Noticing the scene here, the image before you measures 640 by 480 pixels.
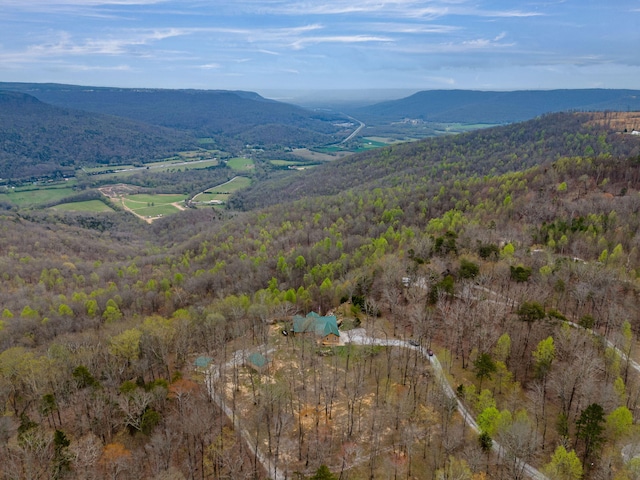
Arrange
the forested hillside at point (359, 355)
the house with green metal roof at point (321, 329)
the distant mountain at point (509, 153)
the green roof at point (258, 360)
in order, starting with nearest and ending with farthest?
1. the forested hillside at point (359, 355)
2. the green roof at point (258, 360)
3. the house with green metal roof at point (321, 329)
4. the distant mountain at point (509, 153)

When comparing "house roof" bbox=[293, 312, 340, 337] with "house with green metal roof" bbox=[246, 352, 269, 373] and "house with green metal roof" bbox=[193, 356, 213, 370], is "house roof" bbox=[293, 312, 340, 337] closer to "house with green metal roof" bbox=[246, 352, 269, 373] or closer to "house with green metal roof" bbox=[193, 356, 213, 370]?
"house with green metal roof" bbox=[246, 352, 269, 373]

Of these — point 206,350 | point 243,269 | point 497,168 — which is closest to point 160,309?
point 243,269

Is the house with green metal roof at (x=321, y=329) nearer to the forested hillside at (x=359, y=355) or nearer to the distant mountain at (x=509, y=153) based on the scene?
the forested hillside at (x=359, y=355)

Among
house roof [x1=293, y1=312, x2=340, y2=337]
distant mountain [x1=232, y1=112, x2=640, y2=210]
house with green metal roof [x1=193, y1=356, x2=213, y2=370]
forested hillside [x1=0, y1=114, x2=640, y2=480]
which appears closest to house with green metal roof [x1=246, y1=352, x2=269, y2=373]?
forested hillside [x1=0, y1=114, x2=640, y2=480]

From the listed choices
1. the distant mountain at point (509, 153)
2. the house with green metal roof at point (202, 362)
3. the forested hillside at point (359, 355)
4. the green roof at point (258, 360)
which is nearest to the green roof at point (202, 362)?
the house with green metal roof at point (202, 362)

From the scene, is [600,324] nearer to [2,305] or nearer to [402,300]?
[402,300]
